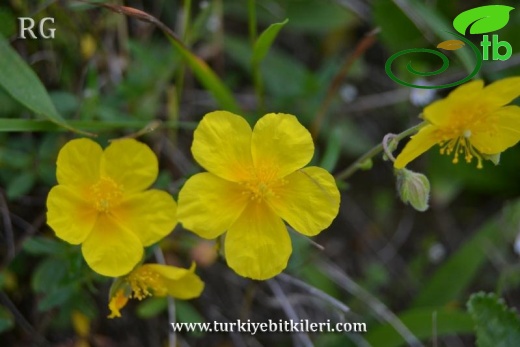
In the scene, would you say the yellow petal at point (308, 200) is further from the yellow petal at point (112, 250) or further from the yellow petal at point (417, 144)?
the yellow petal at point (112, 250)

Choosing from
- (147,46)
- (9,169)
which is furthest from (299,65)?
(9,169)

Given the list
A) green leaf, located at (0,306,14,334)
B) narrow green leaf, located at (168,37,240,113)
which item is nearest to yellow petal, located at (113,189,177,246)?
narrow green leaf, located at (168,37,240,113)

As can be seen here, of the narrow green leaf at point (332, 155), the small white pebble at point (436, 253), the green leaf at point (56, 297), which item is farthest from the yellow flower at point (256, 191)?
the small white pebble at point (436, 253)

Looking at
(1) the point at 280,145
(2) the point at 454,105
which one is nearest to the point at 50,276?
(1) the point at 280,145

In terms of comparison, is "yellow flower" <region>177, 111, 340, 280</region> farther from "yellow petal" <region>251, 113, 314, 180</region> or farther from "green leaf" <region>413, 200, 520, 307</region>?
"green leaf" <region>413, 200, 520, 307</region>

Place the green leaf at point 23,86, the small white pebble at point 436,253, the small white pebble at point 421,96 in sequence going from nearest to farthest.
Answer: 1. the green leaf at point 23,86
2. the small white pebble at point 421,96
3. the small white pebble at point 436,253

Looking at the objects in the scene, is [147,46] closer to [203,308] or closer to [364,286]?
[203,308]

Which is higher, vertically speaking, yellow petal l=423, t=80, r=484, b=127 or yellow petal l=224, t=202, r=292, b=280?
yellow petal l=423, t=80, r=484, b=127
